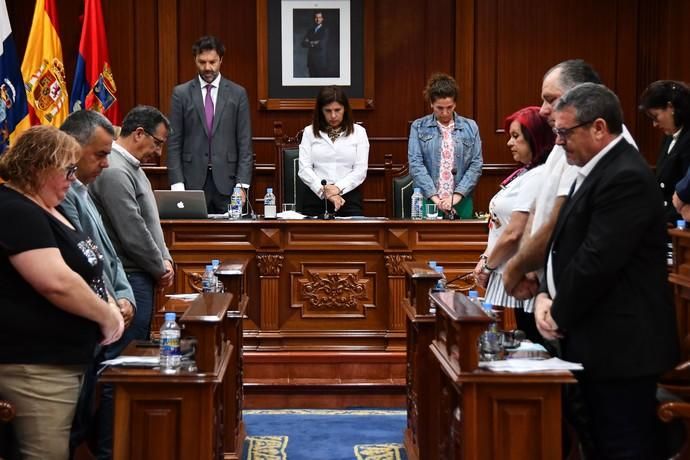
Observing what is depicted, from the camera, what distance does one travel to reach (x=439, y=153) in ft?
21.0

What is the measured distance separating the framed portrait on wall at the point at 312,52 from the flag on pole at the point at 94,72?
1.17 meters

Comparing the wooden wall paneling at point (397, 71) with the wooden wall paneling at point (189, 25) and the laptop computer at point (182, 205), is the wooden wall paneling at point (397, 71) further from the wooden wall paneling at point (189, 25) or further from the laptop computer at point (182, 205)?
the laptop computer at point (182, 205)

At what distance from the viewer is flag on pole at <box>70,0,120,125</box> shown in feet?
23.9

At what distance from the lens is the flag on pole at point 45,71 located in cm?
666

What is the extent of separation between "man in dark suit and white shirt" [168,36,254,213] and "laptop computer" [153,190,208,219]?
867 mm

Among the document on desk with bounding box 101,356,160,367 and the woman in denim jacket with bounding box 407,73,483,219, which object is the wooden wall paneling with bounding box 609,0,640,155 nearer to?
the woman in denim jacket with bounding box 407,73,483,219

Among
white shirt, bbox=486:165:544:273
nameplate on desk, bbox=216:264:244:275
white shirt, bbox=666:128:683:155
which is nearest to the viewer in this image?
white shirt, bbox=486:165:544:273

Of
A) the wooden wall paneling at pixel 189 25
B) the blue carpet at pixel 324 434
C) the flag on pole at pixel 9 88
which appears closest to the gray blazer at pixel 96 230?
the blue carpet at pixel 324 434

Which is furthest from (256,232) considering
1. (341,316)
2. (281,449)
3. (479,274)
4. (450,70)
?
(450,70)

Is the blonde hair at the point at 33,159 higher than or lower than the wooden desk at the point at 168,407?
higher

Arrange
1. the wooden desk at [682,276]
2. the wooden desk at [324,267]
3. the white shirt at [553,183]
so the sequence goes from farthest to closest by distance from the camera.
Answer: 1. the wooden desk at [324,267]
2. the wooden desk at [682,276]
3. the white shirt at [553,183]

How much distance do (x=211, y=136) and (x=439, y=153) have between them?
59.9 inches

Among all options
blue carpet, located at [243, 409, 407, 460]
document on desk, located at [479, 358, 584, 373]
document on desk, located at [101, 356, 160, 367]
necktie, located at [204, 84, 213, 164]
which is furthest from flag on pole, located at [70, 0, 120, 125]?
document on desk, located at [479, 358, 584, 373]

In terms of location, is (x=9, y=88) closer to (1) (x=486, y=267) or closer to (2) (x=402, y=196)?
(2) (x=402, y=196)
